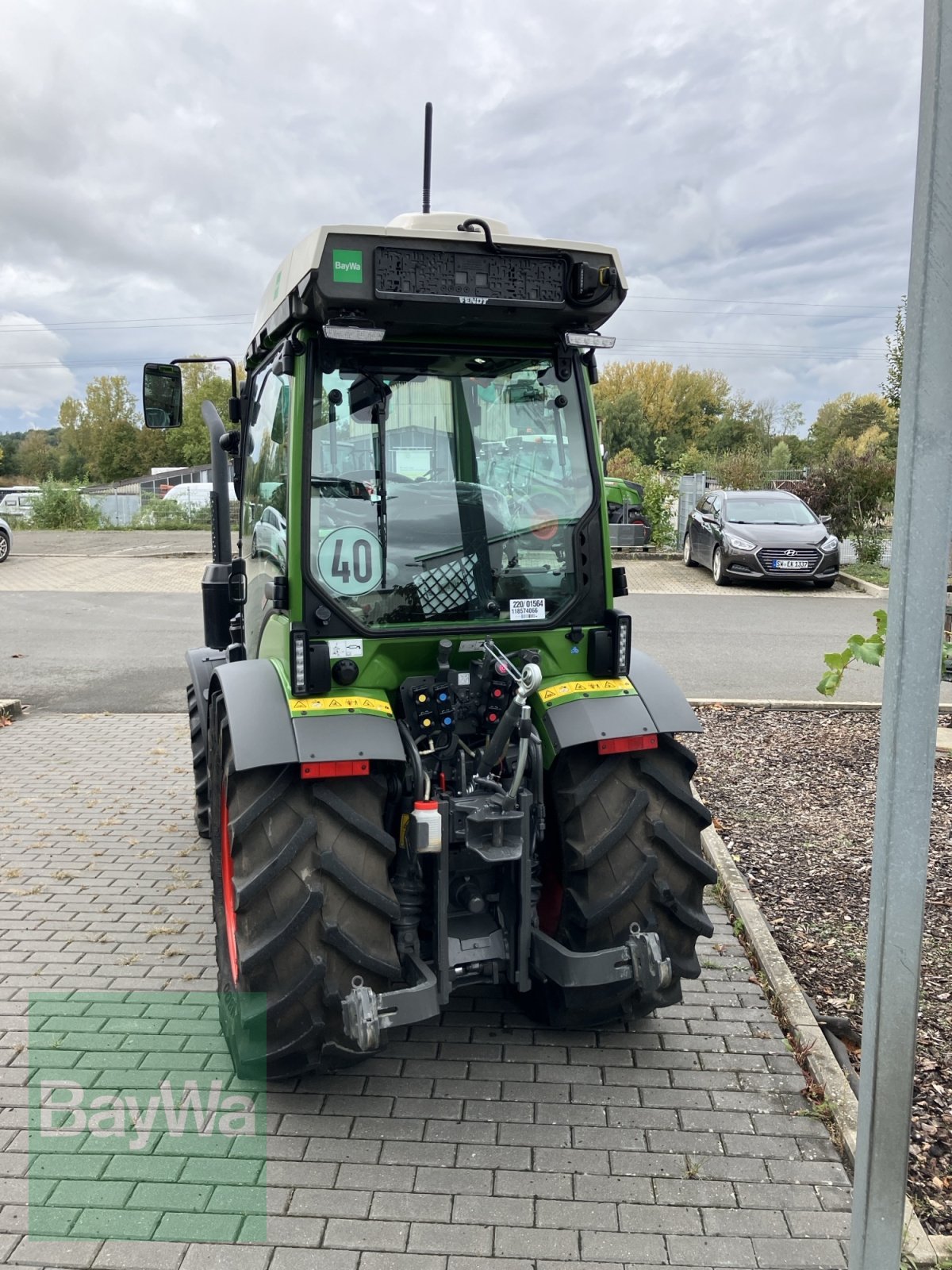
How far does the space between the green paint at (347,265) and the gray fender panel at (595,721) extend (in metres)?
1.61

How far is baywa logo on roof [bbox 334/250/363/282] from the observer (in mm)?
3105

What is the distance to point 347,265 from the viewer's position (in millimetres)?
3111

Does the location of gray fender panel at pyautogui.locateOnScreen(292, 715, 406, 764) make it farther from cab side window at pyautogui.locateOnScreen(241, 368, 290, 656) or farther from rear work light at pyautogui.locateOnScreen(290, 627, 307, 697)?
cab side window at pyautogui.locateOnScreen(241, 368, 290, 656)

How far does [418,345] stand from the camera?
352 centimetres

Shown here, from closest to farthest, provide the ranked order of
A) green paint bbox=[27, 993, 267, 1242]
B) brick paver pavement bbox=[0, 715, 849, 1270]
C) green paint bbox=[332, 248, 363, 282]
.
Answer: brick paver pavement bbox=[0, 715, 849, 1270] < green paint bbox=[27, 993, 267, 1242] < green paint bbox=[332, 248, 363, 282]

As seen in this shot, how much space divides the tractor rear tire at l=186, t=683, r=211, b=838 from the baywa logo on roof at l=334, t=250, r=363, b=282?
3293mm

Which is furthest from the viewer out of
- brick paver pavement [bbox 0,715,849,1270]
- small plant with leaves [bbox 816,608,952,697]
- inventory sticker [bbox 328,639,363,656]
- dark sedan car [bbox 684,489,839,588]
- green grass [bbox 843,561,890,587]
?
green grass [bbox 843,561,890,587]

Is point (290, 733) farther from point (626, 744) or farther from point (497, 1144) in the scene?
point (497, 1144)

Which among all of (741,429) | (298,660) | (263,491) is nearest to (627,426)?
(741,429)

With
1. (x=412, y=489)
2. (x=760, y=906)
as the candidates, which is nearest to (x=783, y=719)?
(x=760, y=906)

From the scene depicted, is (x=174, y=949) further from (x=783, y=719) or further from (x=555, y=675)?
(x=783, y=719)

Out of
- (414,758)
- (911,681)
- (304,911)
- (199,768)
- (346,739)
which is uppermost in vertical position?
(911,681)

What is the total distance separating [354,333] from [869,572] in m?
17.5

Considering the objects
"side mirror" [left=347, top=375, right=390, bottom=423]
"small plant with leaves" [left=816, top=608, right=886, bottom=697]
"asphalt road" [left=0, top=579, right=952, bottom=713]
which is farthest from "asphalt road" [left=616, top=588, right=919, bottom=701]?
"side mirror" [left=347, top=375, right=390, bottom=423]
